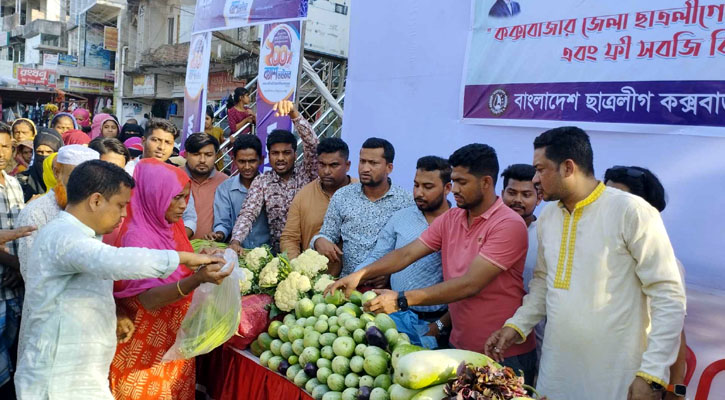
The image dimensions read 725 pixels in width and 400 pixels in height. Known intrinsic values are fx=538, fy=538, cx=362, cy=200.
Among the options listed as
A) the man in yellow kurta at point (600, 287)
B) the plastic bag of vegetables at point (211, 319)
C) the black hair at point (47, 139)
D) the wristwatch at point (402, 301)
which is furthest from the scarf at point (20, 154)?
the man in yellow kurta at point (600, 287)

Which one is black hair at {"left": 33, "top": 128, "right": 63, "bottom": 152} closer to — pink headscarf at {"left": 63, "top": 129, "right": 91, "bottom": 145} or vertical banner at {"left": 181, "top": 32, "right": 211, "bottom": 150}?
pink headscarf at {"left": 63, "top": 129, "right": 91, "bottom": 145}

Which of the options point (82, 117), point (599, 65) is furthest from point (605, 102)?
point (82, 117)

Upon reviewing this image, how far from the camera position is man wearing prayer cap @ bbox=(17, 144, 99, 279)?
2.95 m

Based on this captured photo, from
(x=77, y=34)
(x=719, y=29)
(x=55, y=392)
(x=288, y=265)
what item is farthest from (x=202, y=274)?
(x=77, y=34)

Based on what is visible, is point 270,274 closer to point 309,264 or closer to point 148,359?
point 309,264

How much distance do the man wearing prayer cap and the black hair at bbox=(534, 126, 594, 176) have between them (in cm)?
Answer: 255

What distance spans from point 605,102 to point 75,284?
3.56 metres

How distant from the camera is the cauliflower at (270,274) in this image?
325 centimetres

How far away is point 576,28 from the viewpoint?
161 inches

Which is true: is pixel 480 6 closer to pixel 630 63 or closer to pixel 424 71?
pixel 424 71

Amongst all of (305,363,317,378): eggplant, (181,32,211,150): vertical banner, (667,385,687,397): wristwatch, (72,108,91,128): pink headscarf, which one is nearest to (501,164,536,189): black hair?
(667,385,687,397): wristwatch

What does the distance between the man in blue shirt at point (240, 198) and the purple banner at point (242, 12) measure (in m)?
1.94

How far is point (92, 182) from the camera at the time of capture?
2.22 metres

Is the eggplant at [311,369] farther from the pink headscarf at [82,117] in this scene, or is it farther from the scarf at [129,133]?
the pink headscarf at [82,117]
